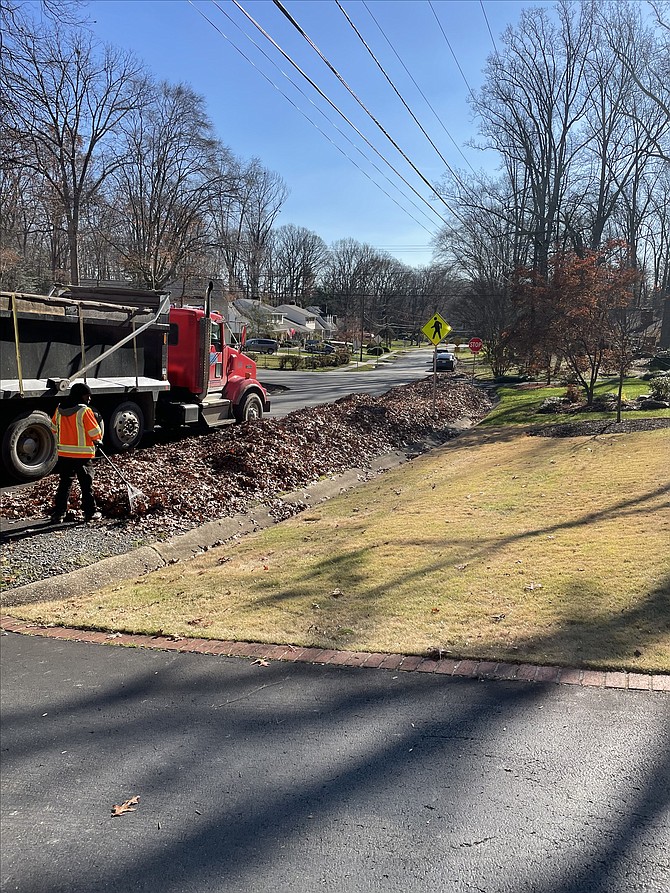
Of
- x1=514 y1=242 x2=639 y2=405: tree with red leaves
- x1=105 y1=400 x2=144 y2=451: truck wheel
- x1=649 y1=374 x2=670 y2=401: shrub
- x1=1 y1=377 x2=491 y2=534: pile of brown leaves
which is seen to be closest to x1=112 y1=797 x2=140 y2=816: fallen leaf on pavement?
x1=1 y1=377 x2=491 y2=534: pile of brown leaves

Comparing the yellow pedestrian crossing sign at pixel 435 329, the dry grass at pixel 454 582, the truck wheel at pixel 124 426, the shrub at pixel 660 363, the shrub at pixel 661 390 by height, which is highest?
the yellow pedestrian crossing sign at pixel 435 329

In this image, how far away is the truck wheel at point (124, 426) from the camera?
12.3 meters

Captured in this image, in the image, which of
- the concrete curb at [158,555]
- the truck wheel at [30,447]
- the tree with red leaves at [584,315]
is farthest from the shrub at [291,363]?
the truck wheel at [30,447]

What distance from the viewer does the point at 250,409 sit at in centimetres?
1659

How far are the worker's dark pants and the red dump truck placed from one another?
1.75 m

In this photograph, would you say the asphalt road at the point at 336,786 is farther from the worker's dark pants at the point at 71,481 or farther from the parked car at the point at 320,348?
the parked car at the point at 320,348

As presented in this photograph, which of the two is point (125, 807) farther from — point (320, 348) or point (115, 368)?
point (320, 348)

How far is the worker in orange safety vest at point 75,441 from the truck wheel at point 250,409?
24.2 feet

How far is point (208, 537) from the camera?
921cm

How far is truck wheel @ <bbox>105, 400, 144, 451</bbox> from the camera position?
40.5 feet

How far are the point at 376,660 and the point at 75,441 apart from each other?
17.5 ft

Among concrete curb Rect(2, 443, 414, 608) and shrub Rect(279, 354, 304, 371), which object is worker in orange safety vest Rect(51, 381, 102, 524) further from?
shrub Rect(279, 354, 304, 371)

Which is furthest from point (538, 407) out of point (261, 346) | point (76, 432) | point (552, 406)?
point (261, 346)

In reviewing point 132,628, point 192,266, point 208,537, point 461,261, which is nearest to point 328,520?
point 208,537
